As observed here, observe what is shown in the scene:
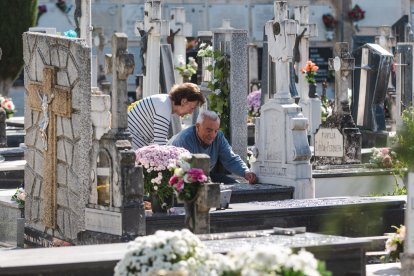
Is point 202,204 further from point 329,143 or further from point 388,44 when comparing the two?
point 388,44

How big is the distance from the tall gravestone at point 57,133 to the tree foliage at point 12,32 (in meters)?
18.8

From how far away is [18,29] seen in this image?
3162 centimetres

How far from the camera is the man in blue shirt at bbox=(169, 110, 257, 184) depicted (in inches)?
489

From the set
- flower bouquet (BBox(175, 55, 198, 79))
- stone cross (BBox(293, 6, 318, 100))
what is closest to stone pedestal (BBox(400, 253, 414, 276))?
flower bouquet (BBox(175, 55, 198, 79))

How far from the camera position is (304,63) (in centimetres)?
2594

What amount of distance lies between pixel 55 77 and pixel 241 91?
13.1ft

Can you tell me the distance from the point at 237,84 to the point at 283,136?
1.28 m

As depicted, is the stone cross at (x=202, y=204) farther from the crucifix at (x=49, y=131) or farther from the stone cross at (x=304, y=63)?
the stone cross at (x=304, y=63)

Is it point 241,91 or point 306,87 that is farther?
point 306,87

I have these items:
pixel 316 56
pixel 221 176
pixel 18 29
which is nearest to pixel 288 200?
pixel 221 176

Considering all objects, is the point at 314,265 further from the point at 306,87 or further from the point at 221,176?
the point at 306,87

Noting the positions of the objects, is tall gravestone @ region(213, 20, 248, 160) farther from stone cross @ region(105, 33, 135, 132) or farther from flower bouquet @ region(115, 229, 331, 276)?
flower bouquet @ region(115, 229, 331, 276)

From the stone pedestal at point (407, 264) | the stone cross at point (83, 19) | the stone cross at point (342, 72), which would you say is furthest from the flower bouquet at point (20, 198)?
the stone cross at point (342, 72)

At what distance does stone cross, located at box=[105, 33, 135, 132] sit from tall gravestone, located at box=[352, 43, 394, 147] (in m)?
10.1
